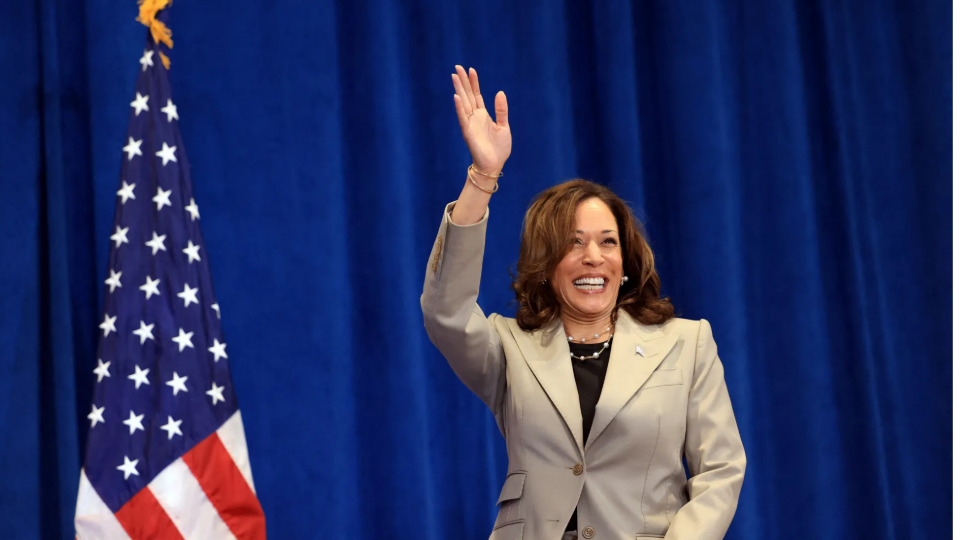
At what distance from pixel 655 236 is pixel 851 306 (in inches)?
32.4

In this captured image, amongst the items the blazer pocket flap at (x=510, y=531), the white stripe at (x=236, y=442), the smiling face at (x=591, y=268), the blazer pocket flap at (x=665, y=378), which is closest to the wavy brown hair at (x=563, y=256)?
the smiling face at (x=591, y=268)

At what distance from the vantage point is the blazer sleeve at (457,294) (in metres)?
1.99

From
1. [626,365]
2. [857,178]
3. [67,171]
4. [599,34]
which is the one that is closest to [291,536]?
[67,171]

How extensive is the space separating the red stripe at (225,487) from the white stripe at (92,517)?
237 millimetres

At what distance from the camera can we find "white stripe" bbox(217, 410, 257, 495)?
268cm

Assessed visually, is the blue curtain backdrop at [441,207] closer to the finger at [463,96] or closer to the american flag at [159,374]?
the american flag at [159,374]

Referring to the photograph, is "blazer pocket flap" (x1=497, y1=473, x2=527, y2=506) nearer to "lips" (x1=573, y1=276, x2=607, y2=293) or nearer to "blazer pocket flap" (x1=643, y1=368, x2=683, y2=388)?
"blazer pocket flap" (x1=643, y1=368, x2=683, y2=388)

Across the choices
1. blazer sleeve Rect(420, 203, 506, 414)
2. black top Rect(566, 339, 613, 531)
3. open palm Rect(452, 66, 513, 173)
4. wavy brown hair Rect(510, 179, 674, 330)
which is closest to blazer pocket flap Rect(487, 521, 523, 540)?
black top Rect(566, 339, 613, 531)

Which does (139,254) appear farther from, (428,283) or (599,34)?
(599,34)

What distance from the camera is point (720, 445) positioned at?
207 centimetres

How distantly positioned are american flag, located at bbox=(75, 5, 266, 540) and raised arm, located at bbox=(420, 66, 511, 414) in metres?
0.93

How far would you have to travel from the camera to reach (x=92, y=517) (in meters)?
2.51

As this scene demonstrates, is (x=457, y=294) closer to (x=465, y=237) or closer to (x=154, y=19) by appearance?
(x=465, y=237)

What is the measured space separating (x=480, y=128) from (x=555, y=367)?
1.82 feet
